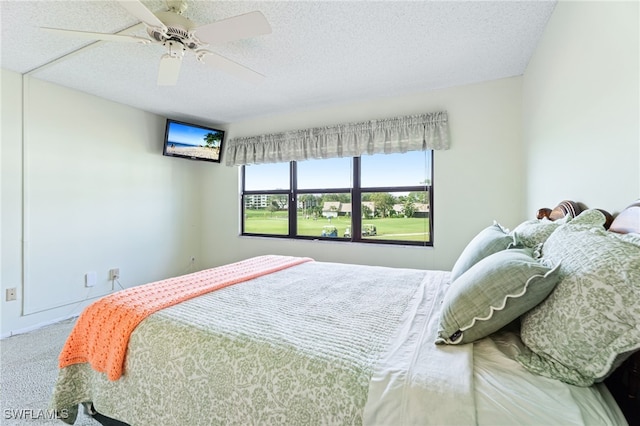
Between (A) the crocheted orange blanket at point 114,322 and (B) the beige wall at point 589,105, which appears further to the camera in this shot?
(A) the crocheted orange blanket at point 114,322

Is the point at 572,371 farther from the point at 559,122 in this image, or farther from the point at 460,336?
the point at 559,122

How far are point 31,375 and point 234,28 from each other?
2.68 metres

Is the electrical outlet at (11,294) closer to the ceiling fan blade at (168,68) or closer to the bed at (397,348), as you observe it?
the bed at (397,348)

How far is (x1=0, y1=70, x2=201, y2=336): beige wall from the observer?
2.68 m

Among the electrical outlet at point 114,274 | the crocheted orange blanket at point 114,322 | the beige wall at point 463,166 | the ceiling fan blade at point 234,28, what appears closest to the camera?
the crocheted orange blanket at point 114,322

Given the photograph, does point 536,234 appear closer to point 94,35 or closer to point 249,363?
point 249,363

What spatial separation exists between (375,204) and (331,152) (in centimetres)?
82

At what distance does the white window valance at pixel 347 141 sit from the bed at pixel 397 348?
1.63 metres

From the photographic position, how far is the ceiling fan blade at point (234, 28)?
1469mm

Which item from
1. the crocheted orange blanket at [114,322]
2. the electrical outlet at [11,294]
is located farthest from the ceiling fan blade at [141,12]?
the electrical outlet at [11,294]

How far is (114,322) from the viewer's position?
4.30ft

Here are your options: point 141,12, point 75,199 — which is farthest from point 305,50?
point 75,199

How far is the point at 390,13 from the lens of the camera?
182 centimetres

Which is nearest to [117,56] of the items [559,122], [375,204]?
[375,204]
